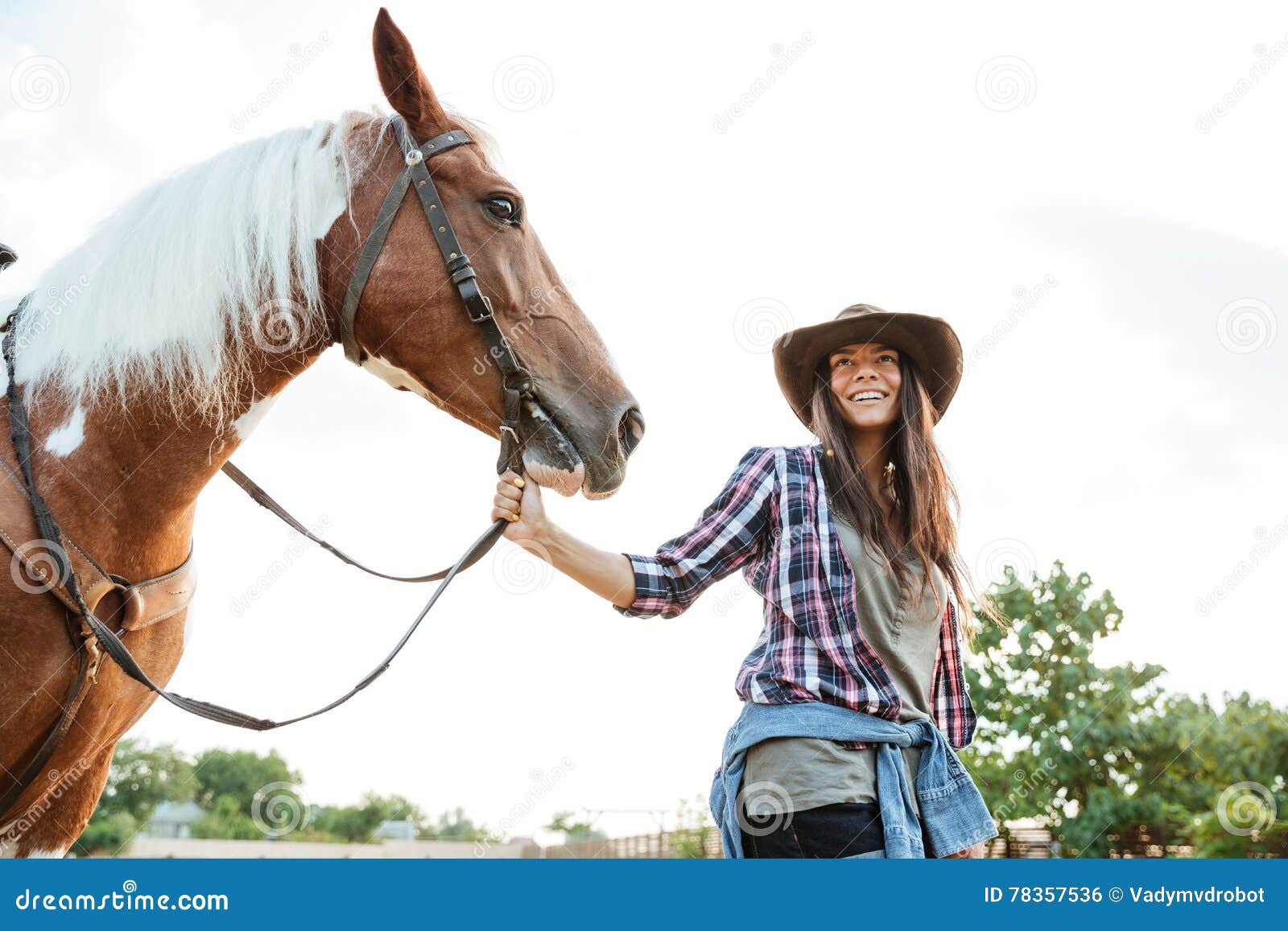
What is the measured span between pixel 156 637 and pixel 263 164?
128 cm

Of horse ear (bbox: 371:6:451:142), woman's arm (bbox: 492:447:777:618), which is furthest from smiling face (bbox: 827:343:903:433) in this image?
horse ear (bbox: 371:6:451:142)

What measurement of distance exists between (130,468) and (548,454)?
102 centimetres

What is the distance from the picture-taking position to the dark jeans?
210 centimetres

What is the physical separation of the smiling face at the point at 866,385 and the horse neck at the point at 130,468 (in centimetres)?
154

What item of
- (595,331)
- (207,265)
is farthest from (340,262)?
(595,331)

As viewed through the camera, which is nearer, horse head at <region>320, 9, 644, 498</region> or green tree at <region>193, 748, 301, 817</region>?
horse head at <region>320, 9, 644, 498</region>

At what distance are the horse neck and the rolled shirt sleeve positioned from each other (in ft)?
3.66

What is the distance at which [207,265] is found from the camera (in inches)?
95.0

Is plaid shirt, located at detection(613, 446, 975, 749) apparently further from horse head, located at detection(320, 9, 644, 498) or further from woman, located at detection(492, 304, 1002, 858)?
horse head, located at detection(320, 9, 644, 498)

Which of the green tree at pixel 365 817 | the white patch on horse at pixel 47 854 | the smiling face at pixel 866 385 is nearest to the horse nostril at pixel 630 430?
the smiling face at pixel 866 385

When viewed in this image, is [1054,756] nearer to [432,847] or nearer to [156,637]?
[156,637]

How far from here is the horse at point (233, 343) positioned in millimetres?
2352

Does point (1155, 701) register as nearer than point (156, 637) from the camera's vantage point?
No

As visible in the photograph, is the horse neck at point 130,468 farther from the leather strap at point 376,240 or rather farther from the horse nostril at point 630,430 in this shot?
the horse nostril at point 630,430
